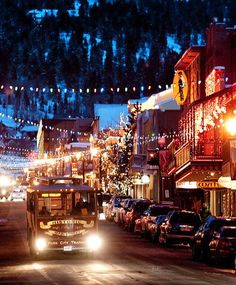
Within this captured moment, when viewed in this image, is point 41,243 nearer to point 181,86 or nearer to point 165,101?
point 181,86

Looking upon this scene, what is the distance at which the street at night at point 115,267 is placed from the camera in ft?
74.9

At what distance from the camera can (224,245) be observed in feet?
89.8

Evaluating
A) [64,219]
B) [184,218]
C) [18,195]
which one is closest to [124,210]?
[184,218]

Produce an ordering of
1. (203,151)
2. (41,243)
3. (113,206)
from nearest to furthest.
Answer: (41,243) < (203,151) < (113,206)

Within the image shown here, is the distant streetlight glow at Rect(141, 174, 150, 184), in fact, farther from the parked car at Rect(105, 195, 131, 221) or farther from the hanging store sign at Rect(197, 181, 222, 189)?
the hanging store sign at Rect(197, 181, 222, 189)

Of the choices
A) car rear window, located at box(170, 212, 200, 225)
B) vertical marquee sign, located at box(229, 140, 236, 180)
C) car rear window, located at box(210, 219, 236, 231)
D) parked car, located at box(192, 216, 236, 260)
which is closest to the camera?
car rear window, located at box(210, 219, 236, 231)

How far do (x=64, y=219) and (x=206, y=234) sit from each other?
16.3ft

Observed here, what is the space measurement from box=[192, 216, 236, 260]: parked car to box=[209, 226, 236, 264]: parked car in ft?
2.68

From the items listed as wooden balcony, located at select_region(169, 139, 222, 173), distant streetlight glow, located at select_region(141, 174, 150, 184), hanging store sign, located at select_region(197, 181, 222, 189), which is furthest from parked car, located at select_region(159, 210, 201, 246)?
distant streetlight glow, located at select_region(141, 174, 150, 184)

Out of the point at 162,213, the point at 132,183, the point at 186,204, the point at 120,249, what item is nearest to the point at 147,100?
the point at 132,183

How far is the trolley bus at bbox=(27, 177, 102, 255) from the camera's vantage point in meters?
30.5

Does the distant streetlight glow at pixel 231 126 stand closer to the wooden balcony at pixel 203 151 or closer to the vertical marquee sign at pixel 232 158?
the vertical marquee sign at pixel 232 158

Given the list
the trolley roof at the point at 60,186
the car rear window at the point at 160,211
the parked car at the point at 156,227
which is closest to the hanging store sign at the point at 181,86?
the car rear window at the point at 160,211

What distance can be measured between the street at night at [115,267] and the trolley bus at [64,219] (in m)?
0.58
